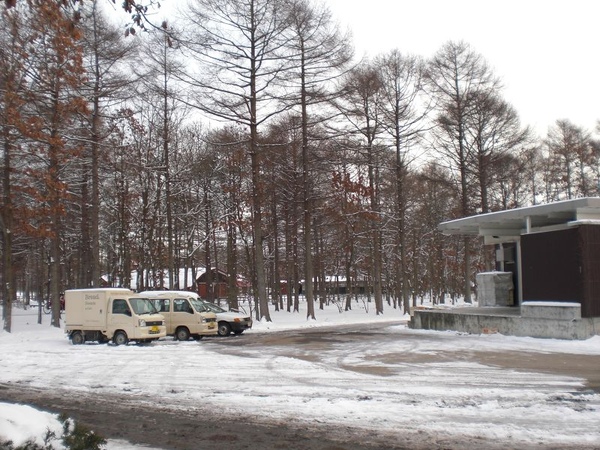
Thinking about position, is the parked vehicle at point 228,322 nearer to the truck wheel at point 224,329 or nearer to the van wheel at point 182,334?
the truck wheel at point 224,329

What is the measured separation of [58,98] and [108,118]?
403 centimetres

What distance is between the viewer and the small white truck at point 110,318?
69.8 ft

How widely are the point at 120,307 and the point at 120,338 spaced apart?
111 centimetres

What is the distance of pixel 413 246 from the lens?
163 feet

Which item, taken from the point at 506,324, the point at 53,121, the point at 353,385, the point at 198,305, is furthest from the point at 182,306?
the point at 353,385

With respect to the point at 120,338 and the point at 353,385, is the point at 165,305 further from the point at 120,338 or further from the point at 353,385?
the point at 353,385

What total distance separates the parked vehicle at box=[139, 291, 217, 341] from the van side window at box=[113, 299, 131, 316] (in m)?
2.29

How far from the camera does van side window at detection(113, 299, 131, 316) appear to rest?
70.4 feet

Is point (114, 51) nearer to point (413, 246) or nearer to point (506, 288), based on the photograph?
point (506, 288)

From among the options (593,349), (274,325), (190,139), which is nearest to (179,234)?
(190,139)

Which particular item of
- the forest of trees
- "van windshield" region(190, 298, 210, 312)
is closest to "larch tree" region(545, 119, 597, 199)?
the forest of trees

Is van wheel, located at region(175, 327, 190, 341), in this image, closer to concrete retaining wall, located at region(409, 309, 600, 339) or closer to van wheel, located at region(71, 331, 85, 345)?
van wheel, located at region(71, 331, 85, 345)

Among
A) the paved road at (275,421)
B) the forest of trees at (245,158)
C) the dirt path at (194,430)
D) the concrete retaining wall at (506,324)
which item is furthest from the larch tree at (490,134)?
the dirt path at (194,430)

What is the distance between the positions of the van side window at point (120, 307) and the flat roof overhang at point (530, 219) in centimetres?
1449
